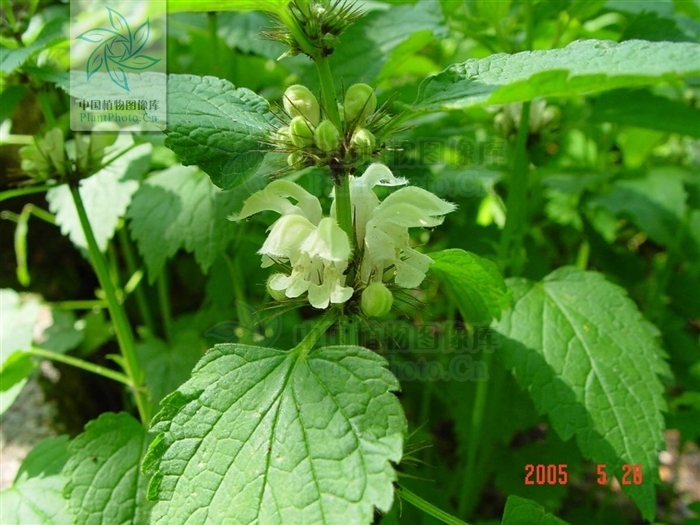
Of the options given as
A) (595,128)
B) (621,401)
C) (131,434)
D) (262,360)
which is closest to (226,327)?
(131,434)

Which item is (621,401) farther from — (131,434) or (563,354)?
(131,434)

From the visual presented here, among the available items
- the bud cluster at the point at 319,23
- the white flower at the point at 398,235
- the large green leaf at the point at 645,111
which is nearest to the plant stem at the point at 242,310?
the white flower at the point at 398,235

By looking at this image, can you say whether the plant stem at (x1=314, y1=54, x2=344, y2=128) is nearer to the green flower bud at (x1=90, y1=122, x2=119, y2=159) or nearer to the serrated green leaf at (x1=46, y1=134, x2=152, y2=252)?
the green flower bud at (x1=90, y1=122, x2=119, y2=159)

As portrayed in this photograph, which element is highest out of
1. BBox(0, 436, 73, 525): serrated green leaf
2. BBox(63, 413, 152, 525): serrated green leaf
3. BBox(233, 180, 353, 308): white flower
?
BBox(233, 180, 353, 308): white flower

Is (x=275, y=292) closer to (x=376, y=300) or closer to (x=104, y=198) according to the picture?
(x=376, y=300)

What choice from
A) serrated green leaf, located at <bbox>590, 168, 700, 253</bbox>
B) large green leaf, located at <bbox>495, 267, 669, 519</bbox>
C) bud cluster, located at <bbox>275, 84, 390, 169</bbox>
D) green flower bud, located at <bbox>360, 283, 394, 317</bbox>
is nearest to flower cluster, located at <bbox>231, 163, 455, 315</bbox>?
green flower bud, located at <bbox>360, 283, 394, 317</bbox>

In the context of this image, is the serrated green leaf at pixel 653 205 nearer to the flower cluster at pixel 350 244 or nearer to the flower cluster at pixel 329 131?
the flower cluster at pixel 350 244

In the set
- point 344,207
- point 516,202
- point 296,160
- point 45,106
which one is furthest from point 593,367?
point 45,106
